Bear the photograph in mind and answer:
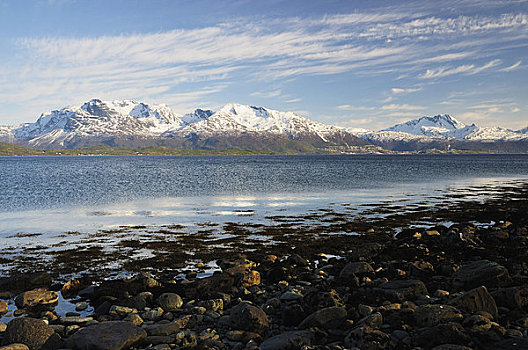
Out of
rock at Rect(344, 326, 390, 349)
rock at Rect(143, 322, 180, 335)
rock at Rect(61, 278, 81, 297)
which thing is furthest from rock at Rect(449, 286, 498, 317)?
rock at Rect(61, 278, 81, 297)

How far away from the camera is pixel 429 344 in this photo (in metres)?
11.5

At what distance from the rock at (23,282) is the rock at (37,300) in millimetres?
1999

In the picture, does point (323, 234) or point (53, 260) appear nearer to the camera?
point (53, 260)

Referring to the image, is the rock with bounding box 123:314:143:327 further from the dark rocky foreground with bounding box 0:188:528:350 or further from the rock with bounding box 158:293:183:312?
the rock with bounding box 158:293:183:312

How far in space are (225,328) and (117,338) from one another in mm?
3616

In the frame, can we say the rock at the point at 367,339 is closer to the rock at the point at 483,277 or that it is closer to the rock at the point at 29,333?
the rock at the point at 483,277

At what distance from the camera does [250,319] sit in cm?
1379

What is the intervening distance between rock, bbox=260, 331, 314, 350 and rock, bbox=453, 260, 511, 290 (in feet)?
27.5

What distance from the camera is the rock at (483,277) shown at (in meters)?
16.8

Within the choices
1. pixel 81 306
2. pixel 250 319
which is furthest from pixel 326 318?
pixel 81 306

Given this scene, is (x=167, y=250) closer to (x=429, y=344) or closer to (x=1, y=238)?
(x=1, y=238)

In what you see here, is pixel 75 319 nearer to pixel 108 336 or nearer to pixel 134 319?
pixel 134 319

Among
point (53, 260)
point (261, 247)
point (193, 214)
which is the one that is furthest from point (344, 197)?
point (53, 260)

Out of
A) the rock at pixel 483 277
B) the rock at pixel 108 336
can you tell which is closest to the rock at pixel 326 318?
the rock at pixel 108 336
